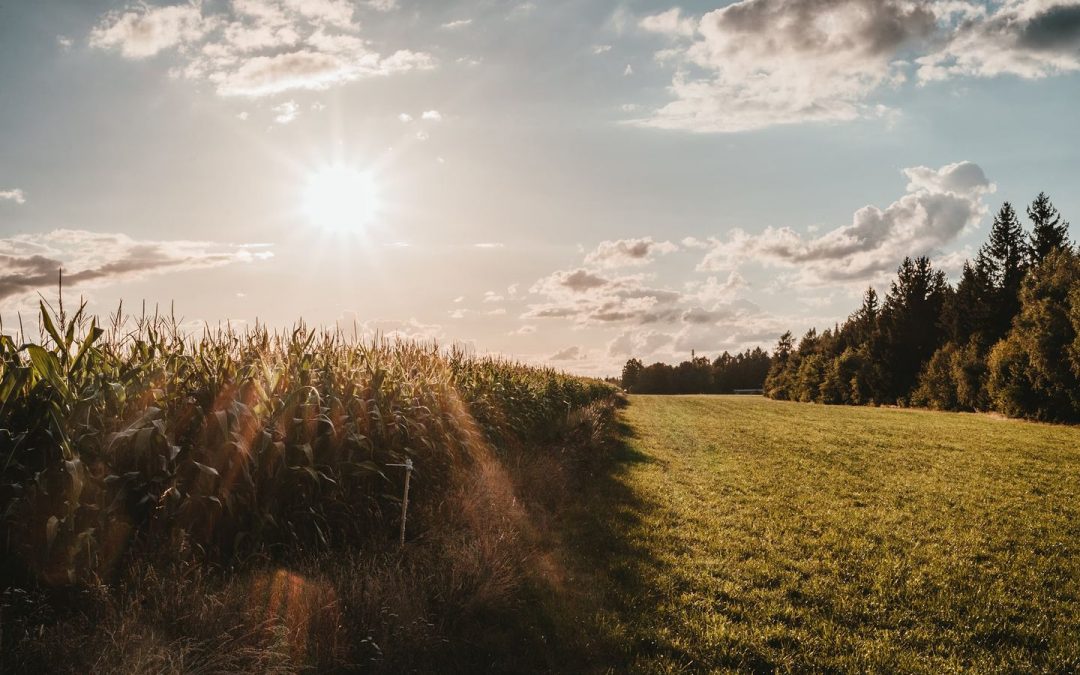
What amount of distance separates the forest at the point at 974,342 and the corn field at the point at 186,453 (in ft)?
110

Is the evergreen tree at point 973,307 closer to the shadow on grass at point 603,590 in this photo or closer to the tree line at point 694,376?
the shadow on grass at point 603,590

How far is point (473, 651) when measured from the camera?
204 inches

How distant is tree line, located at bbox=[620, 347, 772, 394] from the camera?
449 ft

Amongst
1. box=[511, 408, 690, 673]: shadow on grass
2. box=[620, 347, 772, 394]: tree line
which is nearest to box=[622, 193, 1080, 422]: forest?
box=[511, 408, 690, 673]: shadow on grass

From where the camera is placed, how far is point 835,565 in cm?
814

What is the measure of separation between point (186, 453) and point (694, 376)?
139381mm

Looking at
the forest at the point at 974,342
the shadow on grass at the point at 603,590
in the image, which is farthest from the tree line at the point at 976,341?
the shadow on grass at the point at 603,590

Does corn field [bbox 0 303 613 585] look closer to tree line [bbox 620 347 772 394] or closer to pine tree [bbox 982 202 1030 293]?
pine tree [bbox 982 202 1030 293]

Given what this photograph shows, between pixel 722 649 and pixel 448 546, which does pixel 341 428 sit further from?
pixel 722 649

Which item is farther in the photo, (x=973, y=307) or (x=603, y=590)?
(x=973, y=307)

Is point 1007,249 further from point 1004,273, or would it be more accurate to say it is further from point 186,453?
point 186,453

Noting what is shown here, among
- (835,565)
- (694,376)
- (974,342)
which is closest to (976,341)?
(974,342)

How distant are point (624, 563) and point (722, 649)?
2441mm

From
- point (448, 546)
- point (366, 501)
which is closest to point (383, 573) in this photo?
point (448, 546)
